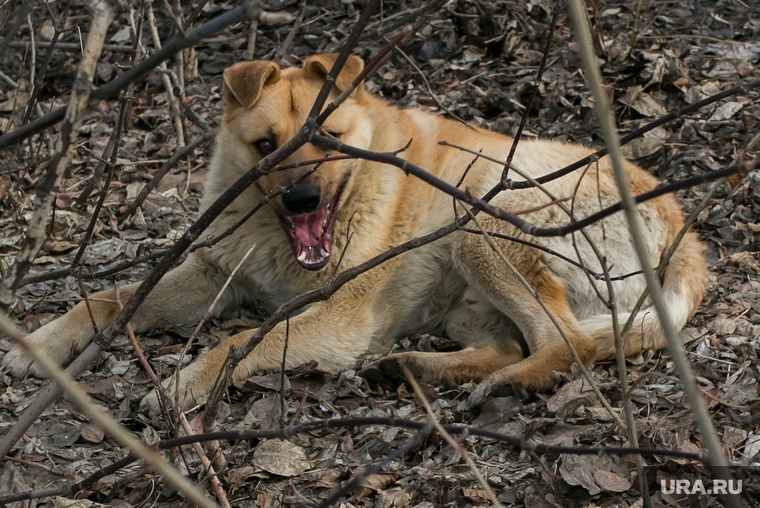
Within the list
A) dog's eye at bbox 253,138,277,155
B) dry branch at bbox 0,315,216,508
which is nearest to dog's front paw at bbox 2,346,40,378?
dog's eye at bbox 253,138,277,155

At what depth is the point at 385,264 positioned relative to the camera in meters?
4.08

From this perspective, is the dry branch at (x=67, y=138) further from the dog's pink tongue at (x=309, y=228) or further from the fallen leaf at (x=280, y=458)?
the dog's pink tongue at (x=309, y=228)

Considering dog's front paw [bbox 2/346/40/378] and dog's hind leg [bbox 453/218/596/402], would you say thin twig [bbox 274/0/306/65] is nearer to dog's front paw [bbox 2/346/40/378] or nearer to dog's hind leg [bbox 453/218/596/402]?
dog's hind leg [bbox 453/218/596/402]

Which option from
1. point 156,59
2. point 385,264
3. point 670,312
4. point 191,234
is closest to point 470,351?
point 385,264

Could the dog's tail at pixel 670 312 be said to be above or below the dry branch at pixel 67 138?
below

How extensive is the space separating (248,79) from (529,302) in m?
2.04

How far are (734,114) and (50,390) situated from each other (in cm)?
532

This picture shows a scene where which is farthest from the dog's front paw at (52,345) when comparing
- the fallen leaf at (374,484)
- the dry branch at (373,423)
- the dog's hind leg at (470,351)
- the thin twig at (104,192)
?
the fallen leaf at (374,484)

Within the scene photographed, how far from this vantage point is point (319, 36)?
7.15m

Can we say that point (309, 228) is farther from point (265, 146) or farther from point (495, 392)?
point (495, 392)

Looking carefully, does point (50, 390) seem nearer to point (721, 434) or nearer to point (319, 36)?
point (721, 434)

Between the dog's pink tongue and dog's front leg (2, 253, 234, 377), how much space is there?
646 mm

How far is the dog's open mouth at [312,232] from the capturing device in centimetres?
397

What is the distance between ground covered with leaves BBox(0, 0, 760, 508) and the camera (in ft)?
8.89
